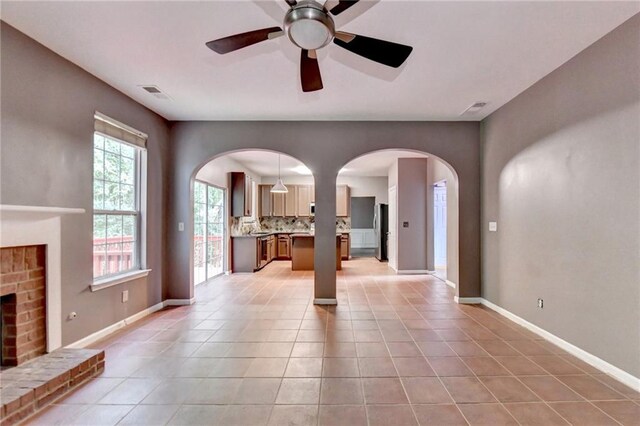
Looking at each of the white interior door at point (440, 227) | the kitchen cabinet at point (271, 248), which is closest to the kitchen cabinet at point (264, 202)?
the kitchen cabinet at point (271, 248)

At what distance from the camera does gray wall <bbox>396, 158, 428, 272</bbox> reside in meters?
7.43

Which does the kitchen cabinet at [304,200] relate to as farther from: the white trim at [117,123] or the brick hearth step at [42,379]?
the brick hearth step at [42,379]

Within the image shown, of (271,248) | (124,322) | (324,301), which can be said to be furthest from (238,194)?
(124,322)

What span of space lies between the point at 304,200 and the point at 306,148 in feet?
17.8

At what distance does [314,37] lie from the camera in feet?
6.39

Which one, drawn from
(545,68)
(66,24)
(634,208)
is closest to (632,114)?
(634,208)

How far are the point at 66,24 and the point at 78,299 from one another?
241cm

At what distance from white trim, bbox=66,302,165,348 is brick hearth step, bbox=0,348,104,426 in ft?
1.37

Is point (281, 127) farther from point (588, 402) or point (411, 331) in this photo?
point (588, 402)

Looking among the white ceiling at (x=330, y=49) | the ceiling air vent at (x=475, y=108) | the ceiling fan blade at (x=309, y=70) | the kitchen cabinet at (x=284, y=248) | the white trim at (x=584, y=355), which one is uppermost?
the white ceiling at (x=330, y=49)

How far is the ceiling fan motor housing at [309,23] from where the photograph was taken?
1827 mm

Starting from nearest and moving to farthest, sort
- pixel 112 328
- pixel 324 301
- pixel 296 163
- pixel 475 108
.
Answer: pixel 112 328 < pixel 475 108 < pixel 324 301 < pixel 296 163

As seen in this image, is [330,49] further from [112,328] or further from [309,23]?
[112,328]

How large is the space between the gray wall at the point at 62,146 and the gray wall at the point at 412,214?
212 inches
